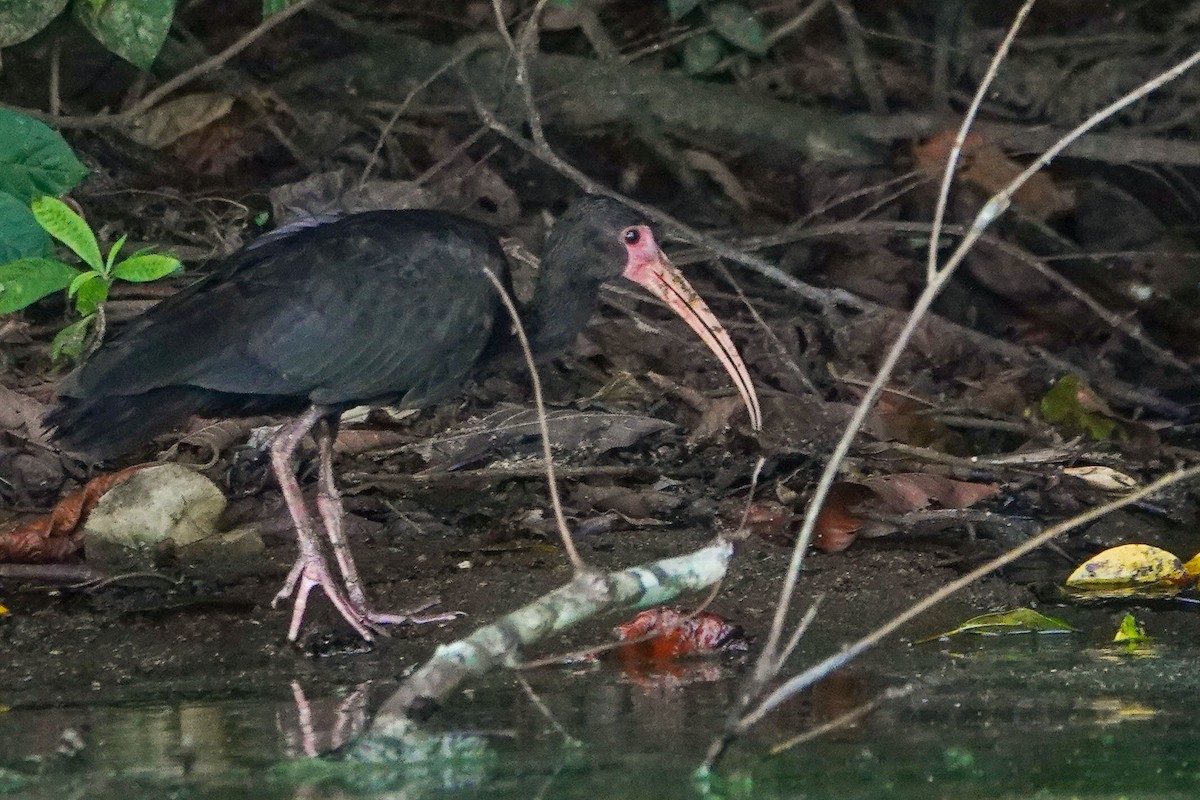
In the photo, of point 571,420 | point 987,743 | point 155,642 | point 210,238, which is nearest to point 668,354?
point 571,420

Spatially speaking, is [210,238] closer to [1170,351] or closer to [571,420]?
[571,420]

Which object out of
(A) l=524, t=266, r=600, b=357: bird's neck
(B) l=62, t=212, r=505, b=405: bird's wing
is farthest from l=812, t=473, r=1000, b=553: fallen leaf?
(B) l=62, t=212, r=505, b=405: bird's wing

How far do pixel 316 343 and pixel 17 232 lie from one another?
40.5 inches

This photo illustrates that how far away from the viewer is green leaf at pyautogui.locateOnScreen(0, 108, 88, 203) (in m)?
5.69

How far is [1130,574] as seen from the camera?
5.29m

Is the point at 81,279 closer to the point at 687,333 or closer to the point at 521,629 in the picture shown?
the point at 687,333

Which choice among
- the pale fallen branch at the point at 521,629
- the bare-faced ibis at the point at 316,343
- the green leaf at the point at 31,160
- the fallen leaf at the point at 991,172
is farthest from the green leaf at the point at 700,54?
the pale fallen branch at the point at 521,629

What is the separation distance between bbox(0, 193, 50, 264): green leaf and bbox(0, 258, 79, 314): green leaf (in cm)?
3

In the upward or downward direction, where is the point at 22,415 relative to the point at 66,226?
downward

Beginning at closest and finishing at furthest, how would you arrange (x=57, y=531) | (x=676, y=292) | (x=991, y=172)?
(x=57, y=531), (x=676, y=292), (x=991, y=172)

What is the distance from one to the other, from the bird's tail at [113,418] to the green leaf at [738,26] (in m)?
3.48

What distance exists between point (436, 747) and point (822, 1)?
524 cm

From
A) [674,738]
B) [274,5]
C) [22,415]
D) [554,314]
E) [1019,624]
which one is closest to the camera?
[674,738]

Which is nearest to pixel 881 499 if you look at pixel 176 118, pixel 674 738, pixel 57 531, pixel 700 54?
pixel 674 738
